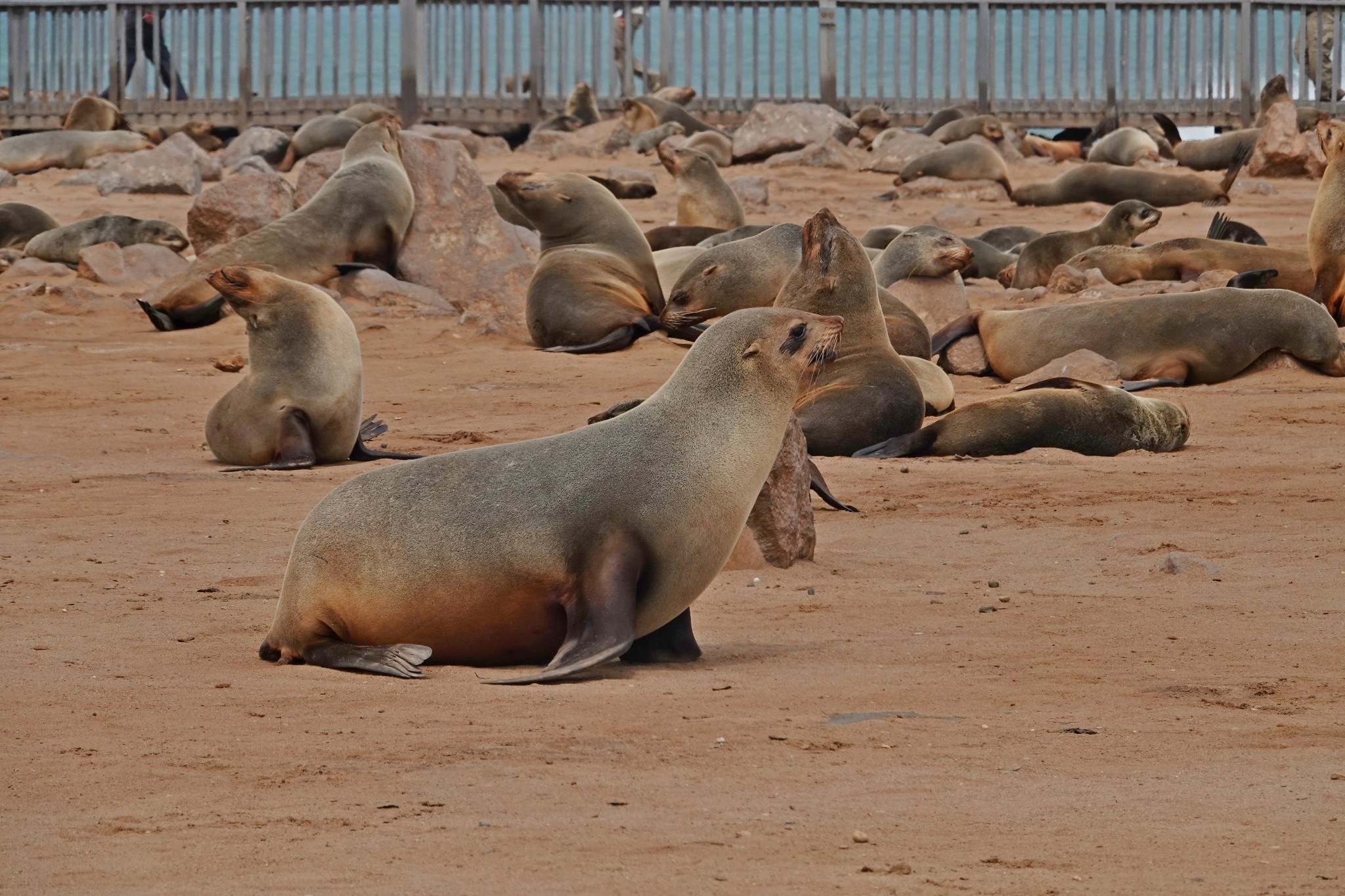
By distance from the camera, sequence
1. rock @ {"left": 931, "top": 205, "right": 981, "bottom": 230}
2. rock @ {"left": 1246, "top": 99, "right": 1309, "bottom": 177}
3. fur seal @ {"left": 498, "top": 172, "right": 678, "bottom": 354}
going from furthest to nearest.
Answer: rock @ {"left": 1246, "top": 99, "right": 1309, "bottom": 177} < rock @ {"left": 931, "top": 205, "right": 981, "bottom": 230} < fur seal @ {"left": 498, "top": 172, "right": 678, "bottom": 354}

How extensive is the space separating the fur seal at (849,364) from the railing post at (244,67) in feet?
45.0

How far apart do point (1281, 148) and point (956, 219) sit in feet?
12.3

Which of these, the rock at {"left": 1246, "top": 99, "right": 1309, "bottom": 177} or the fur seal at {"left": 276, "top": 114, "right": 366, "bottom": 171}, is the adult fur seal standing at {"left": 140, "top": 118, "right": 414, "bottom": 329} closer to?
the fur seal at {"left": 276, "top": 114, "right": 366, "bottom": 171}

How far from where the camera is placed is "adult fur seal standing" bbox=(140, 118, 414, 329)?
11.1 meters

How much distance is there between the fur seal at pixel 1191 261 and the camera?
1123cm

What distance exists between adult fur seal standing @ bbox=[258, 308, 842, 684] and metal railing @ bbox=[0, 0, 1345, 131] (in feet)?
53.9

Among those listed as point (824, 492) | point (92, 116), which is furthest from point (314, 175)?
point (92, 116)

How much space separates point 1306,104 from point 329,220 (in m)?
13.0

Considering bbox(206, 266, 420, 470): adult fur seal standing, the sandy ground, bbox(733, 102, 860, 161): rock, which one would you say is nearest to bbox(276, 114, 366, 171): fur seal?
bbox(733, 102, 860, 161): rock

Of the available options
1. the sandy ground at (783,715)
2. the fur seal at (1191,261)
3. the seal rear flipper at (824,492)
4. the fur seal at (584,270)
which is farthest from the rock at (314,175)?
the seal rear flipper at (824,492)

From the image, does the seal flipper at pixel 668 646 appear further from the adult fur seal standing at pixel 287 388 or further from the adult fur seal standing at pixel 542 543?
the adult fur seal standing at pixel 287 388

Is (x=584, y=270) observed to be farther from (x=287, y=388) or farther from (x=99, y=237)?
(x=99, y=237)

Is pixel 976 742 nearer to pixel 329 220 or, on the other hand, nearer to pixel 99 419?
pixel 99 419

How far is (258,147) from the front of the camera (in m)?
19.0
